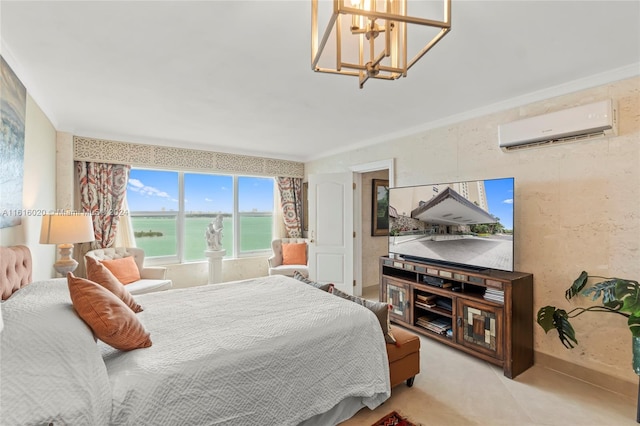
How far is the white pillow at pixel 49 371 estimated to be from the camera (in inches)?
39.7

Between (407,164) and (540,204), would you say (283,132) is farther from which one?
(540,204)

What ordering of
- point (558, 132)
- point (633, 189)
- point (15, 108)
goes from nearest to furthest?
point (15, 108), point (633, 189), point (558, 132)

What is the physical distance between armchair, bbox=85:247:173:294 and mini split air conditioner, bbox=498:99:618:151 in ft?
13.6

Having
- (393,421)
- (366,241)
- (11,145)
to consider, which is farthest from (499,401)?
(11,145)

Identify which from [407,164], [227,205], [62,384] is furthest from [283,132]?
[62,384]

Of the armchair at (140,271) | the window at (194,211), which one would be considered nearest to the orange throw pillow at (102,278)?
the armchair at (140,271)

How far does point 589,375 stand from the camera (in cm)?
235

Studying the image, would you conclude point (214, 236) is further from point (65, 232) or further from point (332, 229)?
point (65, 232)

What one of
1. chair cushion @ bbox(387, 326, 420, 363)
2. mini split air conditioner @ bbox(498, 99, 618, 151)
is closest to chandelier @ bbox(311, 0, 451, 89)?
mini split air conditioner @ bbox(498, 99, 618, 151)

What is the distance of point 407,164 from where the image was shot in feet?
12.4

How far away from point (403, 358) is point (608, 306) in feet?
4.66

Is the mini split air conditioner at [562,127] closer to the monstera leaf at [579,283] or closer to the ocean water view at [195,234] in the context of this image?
the monstera leaf at [579,283]

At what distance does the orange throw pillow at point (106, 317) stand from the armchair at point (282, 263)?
3.22 metres

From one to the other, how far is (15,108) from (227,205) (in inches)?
130
